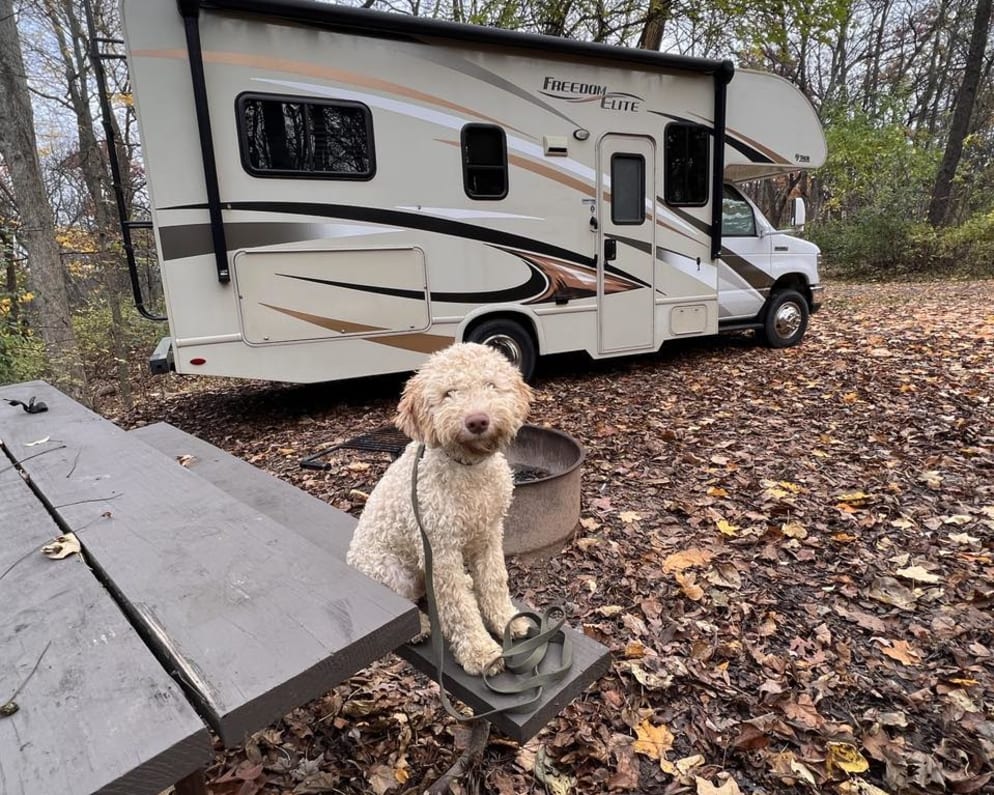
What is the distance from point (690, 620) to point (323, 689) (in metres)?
1.99

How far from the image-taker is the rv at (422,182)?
466cm

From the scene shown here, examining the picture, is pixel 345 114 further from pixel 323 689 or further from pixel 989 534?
pixel 989 534

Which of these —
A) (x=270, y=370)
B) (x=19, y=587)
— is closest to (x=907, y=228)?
(x=270, y=370)

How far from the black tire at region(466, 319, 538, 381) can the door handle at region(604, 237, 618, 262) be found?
48.5 inches

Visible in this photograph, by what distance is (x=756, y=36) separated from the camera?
1123 cm

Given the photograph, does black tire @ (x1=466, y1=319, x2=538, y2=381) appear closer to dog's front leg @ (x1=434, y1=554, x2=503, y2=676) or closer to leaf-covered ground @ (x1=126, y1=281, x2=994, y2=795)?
leaf-covered ground @ (x1=126, y1=281, x2=994, y2=795)

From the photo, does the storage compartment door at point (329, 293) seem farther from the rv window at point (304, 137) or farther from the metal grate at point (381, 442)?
the metal grate at point (381, 442)

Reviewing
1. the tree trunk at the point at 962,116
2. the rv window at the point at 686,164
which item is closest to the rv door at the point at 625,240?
the rv window at the point at 686,164

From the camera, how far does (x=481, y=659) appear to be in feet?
5.38

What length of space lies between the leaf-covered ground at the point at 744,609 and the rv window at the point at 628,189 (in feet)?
7.26

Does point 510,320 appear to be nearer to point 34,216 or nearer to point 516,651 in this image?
point 516,651

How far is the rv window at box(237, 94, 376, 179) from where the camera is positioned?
189 inches

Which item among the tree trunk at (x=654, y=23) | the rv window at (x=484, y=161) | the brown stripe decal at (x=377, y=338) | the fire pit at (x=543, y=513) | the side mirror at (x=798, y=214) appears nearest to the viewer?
the fire pit at (x=543, y=513)

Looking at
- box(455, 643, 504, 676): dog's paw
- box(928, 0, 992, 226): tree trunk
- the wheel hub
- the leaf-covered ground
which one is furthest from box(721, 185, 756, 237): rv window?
box(928, 0, 992, 226): tree trunk
